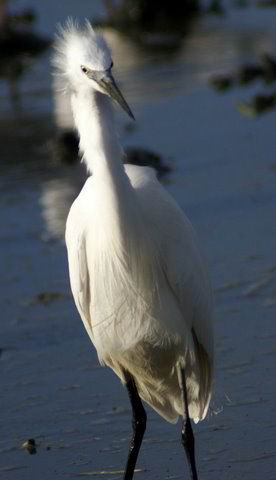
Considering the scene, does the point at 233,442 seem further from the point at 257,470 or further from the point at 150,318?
the point at 150,318

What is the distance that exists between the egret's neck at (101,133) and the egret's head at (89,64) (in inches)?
2.2

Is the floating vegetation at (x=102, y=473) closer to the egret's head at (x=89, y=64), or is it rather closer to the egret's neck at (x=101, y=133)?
the egret's neck at (x=101, y=133)

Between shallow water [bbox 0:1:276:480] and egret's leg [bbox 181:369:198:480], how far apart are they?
126 mm

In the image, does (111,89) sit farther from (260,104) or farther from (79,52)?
(260,104)

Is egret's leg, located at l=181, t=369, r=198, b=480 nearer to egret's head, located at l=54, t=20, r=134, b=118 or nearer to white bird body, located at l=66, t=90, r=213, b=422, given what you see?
white bird body, located at l=66, t=90, r=213, b=422

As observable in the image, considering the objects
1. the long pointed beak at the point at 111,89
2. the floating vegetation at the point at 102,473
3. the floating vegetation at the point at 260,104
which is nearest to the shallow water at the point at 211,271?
the floating vegetation at the point at 102,473

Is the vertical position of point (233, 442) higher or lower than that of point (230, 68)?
higher

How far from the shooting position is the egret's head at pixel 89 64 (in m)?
4.37

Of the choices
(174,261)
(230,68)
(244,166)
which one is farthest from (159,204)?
(230,68)

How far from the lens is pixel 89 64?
448 centimetres

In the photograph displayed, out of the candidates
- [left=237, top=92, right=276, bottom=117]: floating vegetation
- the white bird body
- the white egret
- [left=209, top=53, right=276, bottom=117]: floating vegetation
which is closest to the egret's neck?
the white egret

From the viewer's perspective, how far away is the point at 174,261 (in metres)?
4.92

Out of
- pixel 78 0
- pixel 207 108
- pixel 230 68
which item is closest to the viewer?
pixel 207 108

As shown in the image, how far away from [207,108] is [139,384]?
6.09 metres
